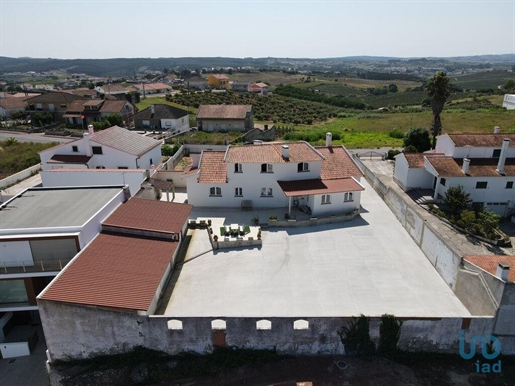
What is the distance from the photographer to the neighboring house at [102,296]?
17.5 meters

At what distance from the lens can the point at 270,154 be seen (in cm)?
3381

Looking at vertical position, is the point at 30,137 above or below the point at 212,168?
below

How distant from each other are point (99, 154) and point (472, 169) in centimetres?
3781

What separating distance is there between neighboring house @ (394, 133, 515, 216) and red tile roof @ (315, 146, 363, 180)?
6.55m

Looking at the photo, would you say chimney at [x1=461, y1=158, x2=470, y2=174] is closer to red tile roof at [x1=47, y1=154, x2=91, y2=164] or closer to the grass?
red tile roof at [x1=47, y1=154, x2=91, y2=164]

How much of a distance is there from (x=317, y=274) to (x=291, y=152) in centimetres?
1346

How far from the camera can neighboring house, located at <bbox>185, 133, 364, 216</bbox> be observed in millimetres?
32250

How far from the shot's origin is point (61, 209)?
24.3m

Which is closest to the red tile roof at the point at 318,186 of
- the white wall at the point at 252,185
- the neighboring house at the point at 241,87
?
the white wall at the point at 252,185

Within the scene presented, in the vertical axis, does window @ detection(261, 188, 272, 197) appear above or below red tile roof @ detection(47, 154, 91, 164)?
below

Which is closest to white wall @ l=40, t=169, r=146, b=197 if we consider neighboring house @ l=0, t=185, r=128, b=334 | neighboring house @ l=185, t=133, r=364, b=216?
neighboring house @ l=185, t=133, r=364, b=216

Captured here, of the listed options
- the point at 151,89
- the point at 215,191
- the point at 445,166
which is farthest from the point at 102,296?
the point at 151,89

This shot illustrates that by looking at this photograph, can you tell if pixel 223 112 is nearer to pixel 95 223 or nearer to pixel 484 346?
pixel 95 223

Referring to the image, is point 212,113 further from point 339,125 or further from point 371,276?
point 371,276
